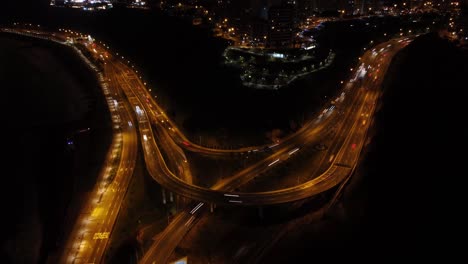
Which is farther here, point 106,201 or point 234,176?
point 234,176

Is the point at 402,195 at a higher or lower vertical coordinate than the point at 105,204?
higher

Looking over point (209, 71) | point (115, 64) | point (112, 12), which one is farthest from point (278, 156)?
point (112, 12)

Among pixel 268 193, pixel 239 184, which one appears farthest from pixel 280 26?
pixel 268 193

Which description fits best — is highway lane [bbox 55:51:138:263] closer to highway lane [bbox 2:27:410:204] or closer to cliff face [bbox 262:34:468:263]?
highway lane [bbox 2:27:410:204]

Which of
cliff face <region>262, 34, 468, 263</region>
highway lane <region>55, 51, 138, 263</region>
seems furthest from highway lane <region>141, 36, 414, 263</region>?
highway lane <region>55, 51, 138, 263</region>

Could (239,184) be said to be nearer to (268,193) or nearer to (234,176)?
(234,176)

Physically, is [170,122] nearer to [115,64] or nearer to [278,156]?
[278,156]

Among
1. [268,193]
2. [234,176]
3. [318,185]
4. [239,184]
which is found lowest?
[239,184]

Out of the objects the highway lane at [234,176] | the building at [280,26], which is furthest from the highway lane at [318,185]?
the building at [280,26]
